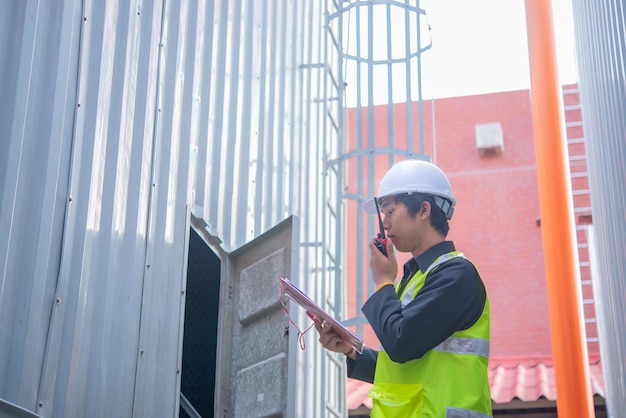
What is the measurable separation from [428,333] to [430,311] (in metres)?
0.10

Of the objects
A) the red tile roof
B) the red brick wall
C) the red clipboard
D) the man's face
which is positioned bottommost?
the red tile roof

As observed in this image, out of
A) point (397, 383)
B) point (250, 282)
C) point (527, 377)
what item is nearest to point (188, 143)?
point (250, 282)

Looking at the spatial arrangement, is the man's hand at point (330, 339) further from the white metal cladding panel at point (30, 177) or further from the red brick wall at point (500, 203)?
the red brick wall at point (500, 203)

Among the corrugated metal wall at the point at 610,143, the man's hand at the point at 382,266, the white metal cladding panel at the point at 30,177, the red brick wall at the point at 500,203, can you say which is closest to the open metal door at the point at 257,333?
the man's hand at the point at 382,266

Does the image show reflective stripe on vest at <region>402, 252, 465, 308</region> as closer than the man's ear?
Yes

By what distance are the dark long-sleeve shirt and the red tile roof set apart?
891 cm

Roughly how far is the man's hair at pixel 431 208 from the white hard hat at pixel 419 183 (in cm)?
2

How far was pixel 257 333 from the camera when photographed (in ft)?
19.9

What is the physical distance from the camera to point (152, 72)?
5.91m

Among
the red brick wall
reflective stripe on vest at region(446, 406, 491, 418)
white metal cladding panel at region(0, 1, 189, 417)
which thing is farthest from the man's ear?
the red brick wall

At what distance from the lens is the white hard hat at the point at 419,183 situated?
5035mm

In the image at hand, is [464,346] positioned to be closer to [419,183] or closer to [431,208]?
[431,208]

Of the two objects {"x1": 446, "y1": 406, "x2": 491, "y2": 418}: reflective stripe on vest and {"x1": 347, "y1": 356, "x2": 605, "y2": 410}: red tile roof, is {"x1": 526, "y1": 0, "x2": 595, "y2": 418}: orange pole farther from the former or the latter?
{"x1": 446, "y1": 406, "x2": 491, "y2": 418}: reflective stripe on vest

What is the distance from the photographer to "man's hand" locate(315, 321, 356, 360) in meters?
4.79
